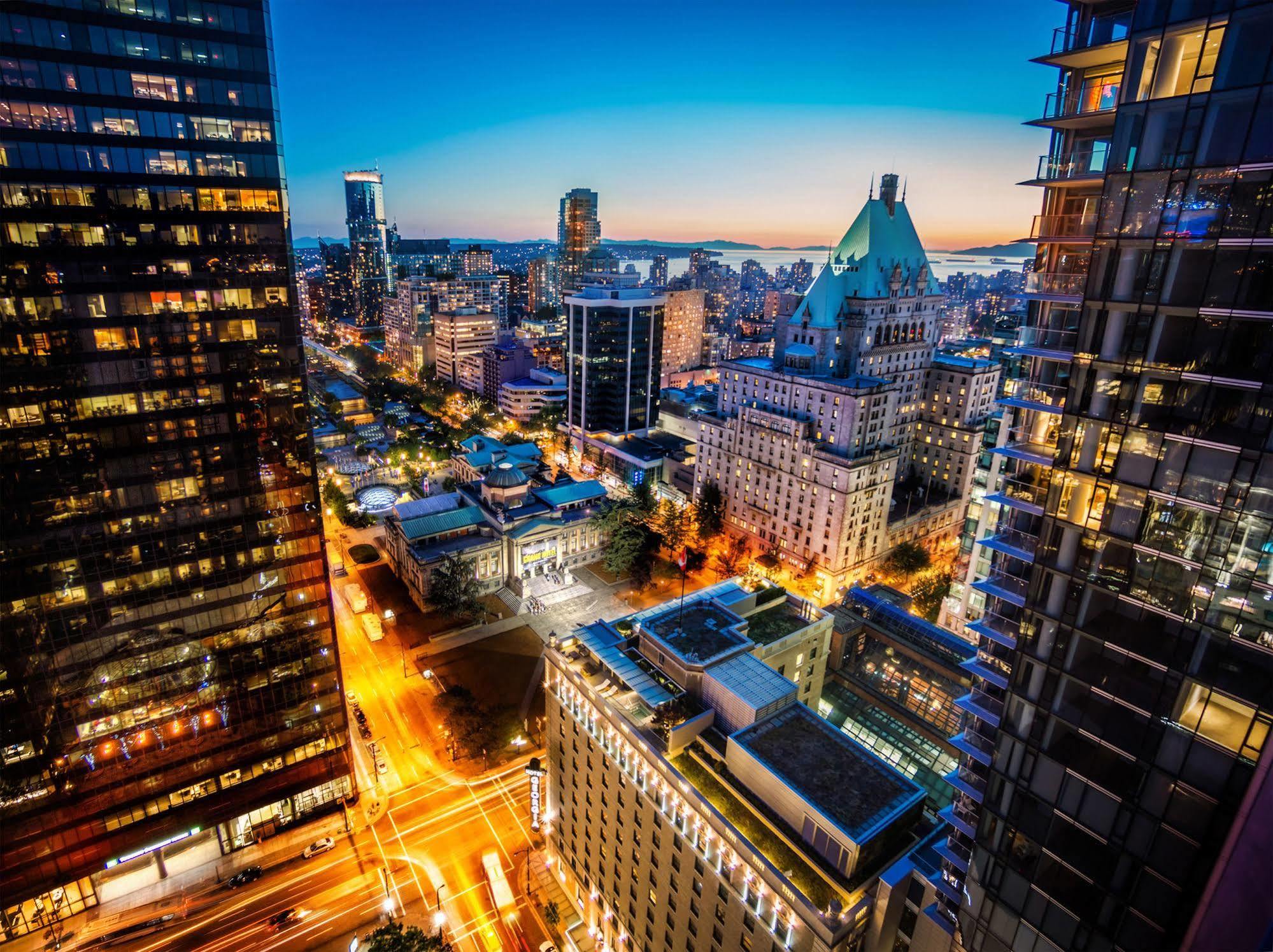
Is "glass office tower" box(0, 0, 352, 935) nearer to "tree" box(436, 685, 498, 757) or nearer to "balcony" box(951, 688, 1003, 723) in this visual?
"tree" box(436, 685, 498, 757)

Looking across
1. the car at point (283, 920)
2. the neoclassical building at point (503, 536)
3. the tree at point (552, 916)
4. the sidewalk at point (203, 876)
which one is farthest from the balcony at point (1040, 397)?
the neoclassical building at point (503, 536)

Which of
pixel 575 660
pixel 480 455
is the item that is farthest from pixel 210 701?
pixel 480 455

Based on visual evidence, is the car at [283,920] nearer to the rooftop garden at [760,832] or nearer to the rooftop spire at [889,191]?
the rooftop garden at [760,832]

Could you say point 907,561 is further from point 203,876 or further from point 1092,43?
point 203,876

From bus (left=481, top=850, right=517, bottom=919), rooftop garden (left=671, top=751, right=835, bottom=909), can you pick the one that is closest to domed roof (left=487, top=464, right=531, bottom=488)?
bus (left=481, top=850, right=517, bottom=919)

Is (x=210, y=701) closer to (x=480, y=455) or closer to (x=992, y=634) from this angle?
(x=992, y=634)
